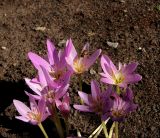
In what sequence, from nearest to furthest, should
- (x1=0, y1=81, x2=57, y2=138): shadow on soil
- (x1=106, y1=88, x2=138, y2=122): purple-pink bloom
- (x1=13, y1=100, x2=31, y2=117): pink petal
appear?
(x1=106, y1=88, x2=138, y2=122): purple-pink bloom < (x1=13, y1=100, x2=31, y2=117): pink petal < (x1=0, y1=81, x2=57, y2=138): shadow on soil

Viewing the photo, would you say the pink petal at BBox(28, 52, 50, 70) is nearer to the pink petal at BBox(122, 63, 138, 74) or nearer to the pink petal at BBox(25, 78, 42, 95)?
the pink petal at BBox(25, 78, 42, 95)

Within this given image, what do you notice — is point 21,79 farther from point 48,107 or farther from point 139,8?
point 139,8

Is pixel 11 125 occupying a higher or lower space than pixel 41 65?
lower

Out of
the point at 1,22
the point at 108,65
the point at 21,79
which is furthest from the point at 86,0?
the point at 108,65

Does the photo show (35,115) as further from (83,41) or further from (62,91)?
(83,41)

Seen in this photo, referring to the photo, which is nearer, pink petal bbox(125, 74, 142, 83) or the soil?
pink petal bbox(125, 74, 142, 83)

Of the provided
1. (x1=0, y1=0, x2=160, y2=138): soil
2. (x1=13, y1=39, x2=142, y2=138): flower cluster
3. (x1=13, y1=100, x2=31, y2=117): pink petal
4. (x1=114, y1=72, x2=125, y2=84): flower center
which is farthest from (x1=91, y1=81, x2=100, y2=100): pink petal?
(x1=0, y1=0, x2=160, y2=138): soil
